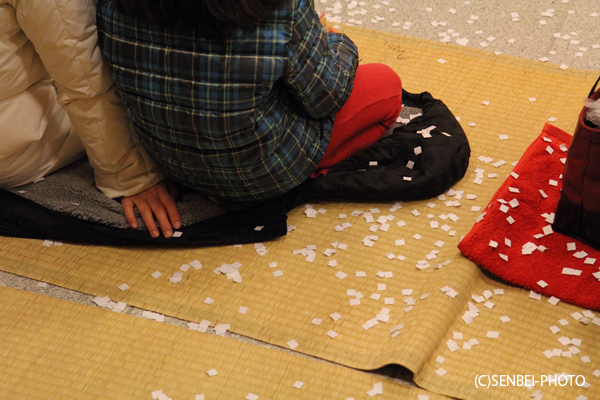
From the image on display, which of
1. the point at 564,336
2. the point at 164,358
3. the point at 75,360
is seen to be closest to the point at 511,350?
the point at 564,336

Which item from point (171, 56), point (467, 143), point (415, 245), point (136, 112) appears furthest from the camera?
point (467, 143)

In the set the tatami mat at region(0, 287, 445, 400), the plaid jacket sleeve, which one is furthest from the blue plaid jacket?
the tatami mat at region(0, 287, 445, 400)

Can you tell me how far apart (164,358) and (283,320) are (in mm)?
252

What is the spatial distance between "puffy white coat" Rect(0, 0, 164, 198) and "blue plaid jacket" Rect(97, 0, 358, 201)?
0.05 m

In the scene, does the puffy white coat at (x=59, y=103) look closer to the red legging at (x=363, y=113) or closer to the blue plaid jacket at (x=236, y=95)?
the blue plaid jacket at (x=236, y=95)

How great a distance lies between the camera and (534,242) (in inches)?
52.6

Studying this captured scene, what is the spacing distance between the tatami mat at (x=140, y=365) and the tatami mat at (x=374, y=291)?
5 cm

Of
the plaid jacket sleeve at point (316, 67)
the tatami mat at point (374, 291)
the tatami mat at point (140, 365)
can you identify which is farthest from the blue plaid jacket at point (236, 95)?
the tatami mat at point (140, 365)

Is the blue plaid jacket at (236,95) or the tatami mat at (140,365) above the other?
the blue plaid jacket at (236,95)

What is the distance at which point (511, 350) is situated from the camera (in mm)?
1177

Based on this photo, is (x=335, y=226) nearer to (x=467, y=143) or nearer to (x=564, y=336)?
(x=467, y=143)

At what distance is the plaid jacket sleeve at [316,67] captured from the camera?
116 cm

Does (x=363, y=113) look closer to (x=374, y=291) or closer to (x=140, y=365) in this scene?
(x=374, y=291)

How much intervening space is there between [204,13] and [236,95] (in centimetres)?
17
